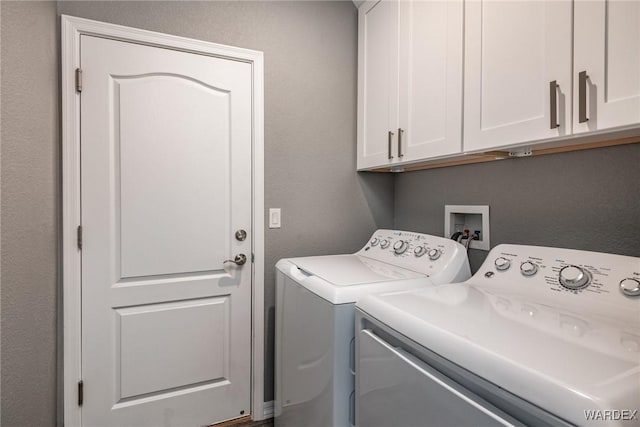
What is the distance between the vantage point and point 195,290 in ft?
5.65

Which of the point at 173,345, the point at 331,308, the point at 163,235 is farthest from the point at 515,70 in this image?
the point at 173,345

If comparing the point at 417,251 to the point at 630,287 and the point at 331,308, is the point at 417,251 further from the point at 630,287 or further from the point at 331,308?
the point at 630,287

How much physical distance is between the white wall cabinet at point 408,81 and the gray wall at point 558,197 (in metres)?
0.31

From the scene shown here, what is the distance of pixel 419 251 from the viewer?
1511mm

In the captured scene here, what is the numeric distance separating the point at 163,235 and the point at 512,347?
1.52 m

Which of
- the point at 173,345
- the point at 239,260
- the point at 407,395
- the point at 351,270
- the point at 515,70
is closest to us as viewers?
the point at 407,395

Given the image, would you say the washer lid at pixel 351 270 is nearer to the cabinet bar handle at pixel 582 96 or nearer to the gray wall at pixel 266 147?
the gray wall at pixel 266 147

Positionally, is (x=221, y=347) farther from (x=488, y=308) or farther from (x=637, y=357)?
(x=637, y=357)

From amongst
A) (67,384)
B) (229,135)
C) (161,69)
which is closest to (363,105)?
(229,135)

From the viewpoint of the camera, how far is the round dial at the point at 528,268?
1.12 metres

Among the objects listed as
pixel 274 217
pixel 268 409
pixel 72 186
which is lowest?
pixel 268 409

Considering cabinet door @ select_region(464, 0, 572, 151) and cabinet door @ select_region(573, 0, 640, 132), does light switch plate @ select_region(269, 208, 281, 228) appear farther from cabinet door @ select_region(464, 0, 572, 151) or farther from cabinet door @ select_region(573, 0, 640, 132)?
cabinet door @ select_region(573, 0, 640, 132)

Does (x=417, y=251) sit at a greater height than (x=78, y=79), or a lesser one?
lesser

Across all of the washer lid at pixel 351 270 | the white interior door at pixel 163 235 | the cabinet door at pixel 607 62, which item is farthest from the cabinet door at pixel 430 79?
the white interior door at pixel 163 235
